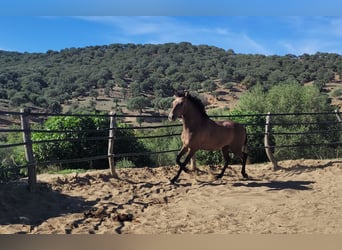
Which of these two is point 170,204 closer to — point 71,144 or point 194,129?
point 194,129

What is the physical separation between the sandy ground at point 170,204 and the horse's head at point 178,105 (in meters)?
1.25

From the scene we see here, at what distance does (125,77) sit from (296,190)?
5028 cm

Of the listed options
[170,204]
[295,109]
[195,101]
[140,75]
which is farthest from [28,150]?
[140,75]

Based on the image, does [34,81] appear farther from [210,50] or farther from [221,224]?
[221,224]

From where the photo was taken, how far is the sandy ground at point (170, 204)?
469 cm

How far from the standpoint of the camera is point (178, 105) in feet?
24.1

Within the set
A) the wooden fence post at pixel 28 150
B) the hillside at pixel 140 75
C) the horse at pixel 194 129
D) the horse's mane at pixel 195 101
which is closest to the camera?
the wooden fence post at pixel 28 150

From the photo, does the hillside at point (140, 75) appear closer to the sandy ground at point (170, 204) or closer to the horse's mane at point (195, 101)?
the horse's mane at point (195, 101)

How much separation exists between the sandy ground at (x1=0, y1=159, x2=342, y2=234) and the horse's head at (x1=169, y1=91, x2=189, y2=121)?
125cm

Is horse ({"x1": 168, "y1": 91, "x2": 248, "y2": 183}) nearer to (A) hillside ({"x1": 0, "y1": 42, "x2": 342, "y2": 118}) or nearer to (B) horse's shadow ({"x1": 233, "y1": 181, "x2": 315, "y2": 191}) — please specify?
(B) horse's shadow ({"x1": 233, "y1": 181, "x2": 315, "y2": 191})

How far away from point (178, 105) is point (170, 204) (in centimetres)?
206

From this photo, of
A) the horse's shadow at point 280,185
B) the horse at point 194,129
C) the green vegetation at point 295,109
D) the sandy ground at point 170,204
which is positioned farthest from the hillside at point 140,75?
the sandy ground at point 170,204

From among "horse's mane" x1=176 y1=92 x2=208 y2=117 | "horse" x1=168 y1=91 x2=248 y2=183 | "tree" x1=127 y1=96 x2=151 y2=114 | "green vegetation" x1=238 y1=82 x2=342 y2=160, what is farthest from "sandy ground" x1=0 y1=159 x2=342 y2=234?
"tree" x1=127 y1=96 x2=151 y2=114

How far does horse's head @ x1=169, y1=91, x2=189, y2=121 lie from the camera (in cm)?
727
